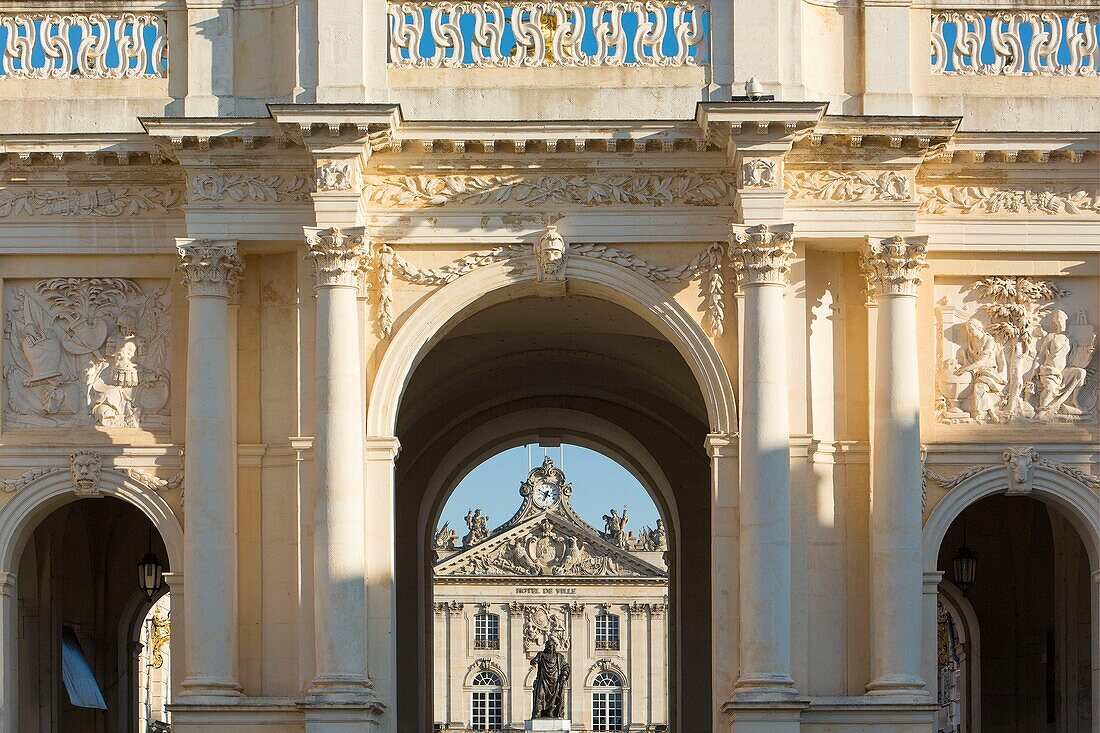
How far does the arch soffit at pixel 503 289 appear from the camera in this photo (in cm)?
2750

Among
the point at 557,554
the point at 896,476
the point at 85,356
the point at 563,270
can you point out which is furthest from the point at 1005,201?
the point at 557,554

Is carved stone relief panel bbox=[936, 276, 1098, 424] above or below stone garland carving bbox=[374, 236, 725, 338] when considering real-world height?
below

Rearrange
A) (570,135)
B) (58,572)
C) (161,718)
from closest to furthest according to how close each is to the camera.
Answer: (570,135) < (58,572) < (161,718)

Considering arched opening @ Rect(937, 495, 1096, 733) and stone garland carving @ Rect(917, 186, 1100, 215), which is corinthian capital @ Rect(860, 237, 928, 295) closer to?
stone garland carving @ Rect(917, 186, 1100, 215)

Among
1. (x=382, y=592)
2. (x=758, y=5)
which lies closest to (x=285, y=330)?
(x=382, y=592)

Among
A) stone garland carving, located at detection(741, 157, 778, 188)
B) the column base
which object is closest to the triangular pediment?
stone garland carving, located at detection(741, 157, 778, 188)

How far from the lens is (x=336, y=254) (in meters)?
26.9

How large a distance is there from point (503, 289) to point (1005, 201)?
6074 mm

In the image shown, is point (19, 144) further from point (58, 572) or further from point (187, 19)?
point (58, 572)

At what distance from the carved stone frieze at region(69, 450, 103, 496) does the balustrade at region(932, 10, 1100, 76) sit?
36.3 feet

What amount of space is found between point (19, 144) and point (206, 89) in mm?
2272

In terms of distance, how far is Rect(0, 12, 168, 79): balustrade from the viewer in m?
28.2

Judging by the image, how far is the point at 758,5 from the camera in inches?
1078

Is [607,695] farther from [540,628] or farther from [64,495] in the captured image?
[64,495]
